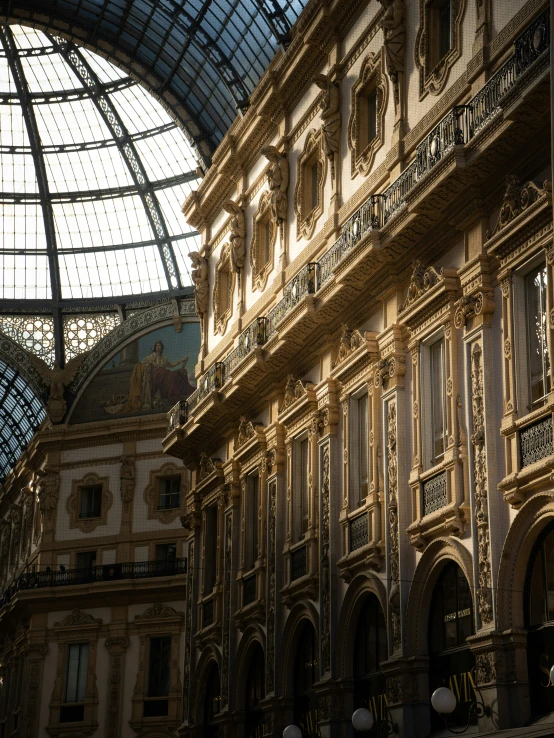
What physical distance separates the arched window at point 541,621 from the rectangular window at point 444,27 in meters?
10.8

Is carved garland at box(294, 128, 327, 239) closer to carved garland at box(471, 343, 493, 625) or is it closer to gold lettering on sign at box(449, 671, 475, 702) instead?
carved garland at box(471, 343, 493, 625)

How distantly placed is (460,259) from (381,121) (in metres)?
5.79

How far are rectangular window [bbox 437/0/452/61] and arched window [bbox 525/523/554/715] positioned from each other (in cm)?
1077

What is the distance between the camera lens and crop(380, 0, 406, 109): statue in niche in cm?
2792

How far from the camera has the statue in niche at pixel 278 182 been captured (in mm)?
34469

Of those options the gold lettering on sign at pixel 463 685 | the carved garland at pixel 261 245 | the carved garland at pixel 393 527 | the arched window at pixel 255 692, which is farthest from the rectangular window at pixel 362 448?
the carved garland at pixel 261 245

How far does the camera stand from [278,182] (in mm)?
34531

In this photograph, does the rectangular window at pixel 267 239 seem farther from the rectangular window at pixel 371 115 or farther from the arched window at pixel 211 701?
→ the arched window at pixel 211 701

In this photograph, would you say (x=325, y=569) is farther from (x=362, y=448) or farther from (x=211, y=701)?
(x=211, y=701)

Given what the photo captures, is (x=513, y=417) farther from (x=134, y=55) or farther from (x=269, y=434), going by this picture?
(x=134, y=55)

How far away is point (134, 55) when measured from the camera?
160ft

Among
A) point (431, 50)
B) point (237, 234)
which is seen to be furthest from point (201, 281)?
point (431, 50)

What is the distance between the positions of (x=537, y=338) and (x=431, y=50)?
7930mm

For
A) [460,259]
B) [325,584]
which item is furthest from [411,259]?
[325,584]
